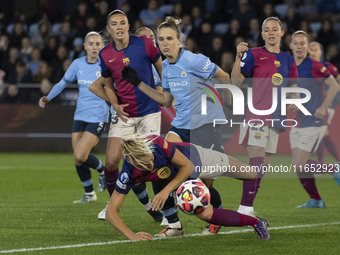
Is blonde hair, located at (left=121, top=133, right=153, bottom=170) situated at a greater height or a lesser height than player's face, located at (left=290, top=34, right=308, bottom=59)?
lesser

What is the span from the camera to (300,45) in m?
10.2

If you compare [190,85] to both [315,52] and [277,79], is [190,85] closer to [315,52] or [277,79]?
[277,79]

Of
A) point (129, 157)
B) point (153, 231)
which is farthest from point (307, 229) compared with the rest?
point (129, 157)

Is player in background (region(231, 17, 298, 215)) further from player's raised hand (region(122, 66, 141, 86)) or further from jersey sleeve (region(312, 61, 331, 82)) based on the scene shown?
jersey sleeve (region(312, 61, 331, 82))

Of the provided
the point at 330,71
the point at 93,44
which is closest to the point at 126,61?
the point at 93,44

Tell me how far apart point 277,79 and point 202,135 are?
129 centimetres

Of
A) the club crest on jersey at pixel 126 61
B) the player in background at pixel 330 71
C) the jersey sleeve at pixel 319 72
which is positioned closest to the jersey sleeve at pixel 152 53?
the club crest on jersey at pixel 126 61

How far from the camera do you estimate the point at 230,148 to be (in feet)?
56.4

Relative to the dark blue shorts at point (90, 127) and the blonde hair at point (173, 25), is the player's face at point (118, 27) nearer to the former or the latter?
the blonde hair at point (173, 25)

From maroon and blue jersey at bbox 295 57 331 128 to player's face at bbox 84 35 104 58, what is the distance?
2639 mm

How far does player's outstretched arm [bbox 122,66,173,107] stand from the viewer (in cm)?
794

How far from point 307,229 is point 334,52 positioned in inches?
396

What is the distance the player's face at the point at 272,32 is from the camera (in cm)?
859

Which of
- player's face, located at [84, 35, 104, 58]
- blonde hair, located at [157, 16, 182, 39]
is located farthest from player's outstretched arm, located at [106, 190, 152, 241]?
player's face, located at [84, 35, 104, 58]
